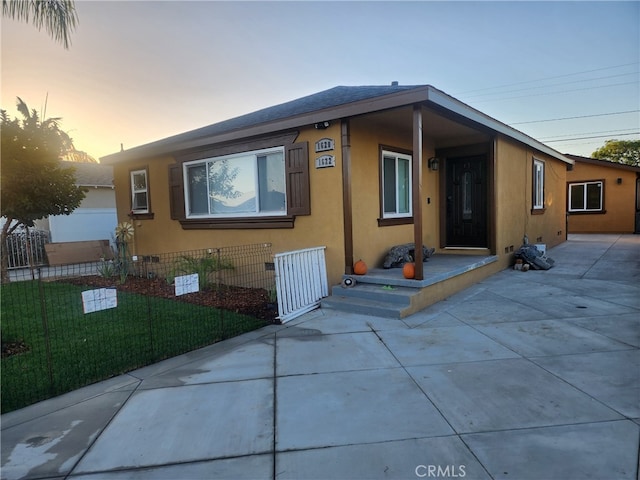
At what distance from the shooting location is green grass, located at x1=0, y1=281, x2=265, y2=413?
337 centimetres

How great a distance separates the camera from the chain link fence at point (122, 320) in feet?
11.3

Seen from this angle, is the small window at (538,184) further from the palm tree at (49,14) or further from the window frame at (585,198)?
the palm tree at (49,14)

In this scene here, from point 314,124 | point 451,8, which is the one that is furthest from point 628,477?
point 451,8

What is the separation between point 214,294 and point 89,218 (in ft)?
36.3

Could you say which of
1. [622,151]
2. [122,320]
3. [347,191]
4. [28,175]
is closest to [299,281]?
[347,191]

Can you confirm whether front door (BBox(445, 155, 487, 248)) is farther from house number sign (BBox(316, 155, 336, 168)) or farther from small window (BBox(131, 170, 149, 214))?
small window (BBox(131, 170, 149, 214))

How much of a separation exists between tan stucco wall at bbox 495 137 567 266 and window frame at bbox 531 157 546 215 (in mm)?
169

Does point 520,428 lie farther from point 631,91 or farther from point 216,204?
point 631,91

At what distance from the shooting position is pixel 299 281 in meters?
5.49

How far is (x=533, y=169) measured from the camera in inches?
405

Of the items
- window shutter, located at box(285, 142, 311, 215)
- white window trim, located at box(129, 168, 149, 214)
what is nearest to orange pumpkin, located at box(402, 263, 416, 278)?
window shutter, located at box(285, 142, 311, 215)

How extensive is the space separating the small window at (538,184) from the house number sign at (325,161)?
7.12m

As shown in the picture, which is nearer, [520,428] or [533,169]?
[520,428]

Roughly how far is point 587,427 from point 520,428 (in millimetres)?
417
